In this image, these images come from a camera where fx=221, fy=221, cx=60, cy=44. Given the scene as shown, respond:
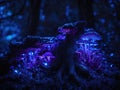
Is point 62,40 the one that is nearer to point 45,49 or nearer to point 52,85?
point 45,49

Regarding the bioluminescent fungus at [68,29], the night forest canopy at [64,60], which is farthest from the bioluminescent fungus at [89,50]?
the bioluminescent fungus at [68,29]

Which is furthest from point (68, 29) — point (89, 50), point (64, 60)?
point (89, 50)

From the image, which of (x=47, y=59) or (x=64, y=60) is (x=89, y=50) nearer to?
(x=64, y=60)

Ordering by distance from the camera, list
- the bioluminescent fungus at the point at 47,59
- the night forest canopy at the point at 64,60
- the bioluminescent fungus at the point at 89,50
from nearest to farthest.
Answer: the night forest canopy at the point at 64,60, the bioluminescent fungus at the point at 47,59, the bioluminescent fungus at the point at 89,50

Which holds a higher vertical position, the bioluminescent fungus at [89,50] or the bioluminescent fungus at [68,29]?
the bioluminescent fungus at [68,29]

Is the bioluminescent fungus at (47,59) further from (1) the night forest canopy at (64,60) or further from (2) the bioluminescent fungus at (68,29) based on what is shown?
(2) the bioluminescent fungus at (68,29)

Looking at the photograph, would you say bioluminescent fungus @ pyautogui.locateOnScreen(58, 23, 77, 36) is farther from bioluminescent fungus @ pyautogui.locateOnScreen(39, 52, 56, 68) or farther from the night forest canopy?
bioluminescent fungus @ pyautogui.locateOnScreen(39, 52, 56, 68)

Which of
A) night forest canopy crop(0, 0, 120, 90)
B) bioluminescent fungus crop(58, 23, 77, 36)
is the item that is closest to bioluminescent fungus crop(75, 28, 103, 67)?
night forest canopy crop(0, 0, 120, 90)

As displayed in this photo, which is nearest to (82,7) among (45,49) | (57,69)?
(45,49)
